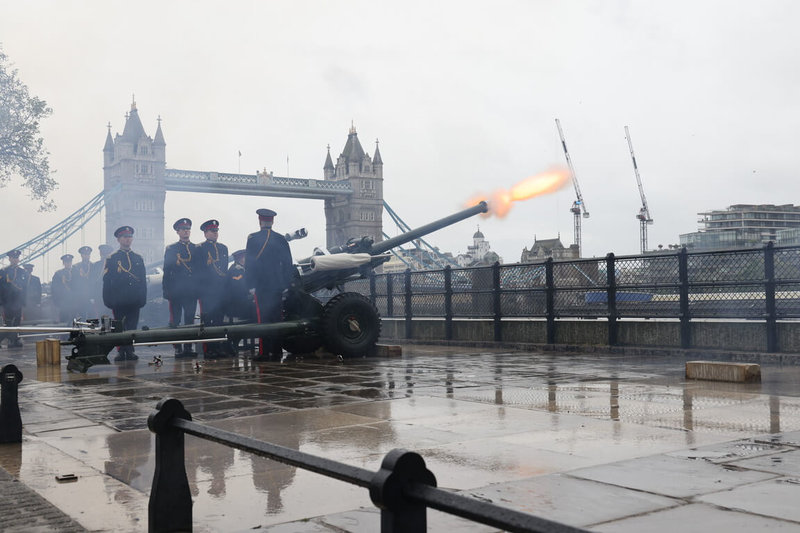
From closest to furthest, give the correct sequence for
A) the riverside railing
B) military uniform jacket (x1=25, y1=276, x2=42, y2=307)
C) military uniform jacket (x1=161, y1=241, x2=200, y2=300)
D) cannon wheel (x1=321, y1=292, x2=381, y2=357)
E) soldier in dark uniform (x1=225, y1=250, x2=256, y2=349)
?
1. the riverside railing
2. cannon wheel (x1=321, y1=292, x2=381, y2=357)
3. military uniform jacket (x1=161, y1=241, x2=200, y2=300)
4. soldier in dark uniform (x1=225, y1=250, x2=256, y2=349)
5. military uniform jacket (x1=25, y1=276, x2=42, y2=307)

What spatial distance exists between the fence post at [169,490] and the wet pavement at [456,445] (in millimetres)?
150

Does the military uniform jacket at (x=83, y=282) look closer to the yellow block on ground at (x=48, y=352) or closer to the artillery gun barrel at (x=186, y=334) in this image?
the yellow block on ground at (x=48, y=352)

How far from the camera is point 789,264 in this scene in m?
11.6

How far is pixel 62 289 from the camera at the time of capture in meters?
20.2

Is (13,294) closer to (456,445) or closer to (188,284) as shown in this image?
(188,284)

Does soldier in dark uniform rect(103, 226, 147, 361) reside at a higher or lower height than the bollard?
higher

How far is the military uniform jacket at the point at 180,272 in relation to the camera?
14695 millimetres

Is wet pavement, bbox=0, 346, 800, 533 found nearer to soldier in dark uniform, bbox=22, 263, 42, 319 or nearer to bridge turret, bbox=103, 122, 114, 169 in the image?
soldier in dark uniform, bbox=22, 263, 42, 319

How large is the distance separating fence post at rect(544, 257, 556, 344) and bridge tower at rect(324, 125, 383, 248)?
103240mm

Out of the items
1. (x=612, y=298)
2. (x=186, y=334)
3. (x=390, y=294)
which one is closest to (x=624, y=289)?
(x=612, y=298)

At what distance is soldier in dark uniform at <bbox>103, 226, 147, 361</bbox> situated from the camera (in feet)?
47.6

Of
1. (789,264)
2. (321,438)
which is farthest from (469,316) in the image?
(321,438)

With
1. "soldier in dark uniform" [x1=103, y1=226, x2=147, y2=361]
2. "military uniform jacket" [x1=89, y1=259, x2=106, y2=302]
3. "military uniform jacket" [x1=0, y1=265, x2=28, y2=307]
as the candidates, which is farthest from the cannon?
"military uniform jacket" [x1=0, y1=265, x2=28, y2=307]

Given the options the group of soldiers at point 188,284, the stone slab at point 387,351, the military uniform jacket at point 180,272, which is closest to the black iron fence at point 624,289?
the stone slab at point 387,351
